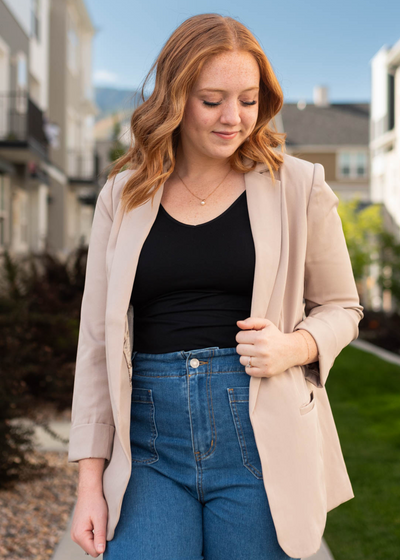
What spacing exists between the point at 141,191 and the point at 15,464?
10.9ft

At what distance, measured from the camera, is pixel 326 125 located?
47.4m

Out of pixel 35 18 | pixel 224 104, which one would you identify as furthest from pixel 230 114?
pixel 35 18

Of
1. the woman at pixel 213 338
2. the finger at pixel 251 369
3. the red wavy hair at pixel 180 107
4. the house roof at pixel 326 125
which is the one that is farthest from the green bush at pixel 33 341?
the house roof at pixel 326 125

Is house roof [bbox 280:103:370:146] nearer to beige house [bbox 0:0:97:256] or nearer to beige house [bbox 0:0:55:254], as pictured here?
beige house [bbox 0:0:97:256]

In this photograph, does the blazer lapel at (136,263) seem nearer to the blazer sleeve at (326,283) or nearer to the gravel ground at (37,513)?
the blazer sleeve at (326,283)

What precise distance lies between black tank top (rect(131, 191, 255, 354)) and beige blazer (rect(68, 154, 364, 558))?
5 centimetres

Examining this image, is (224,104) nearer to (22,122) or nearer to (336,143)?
(22,122)

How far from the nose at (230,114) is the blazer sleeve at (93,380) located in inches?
19.2

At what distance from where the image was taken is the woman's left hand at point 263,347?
5.30ft

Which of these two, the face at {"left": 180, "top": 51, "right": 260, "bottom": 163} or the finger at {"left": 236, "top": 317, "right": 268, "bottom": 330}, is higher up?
the face at {"left": 180, "top": 51, "right": 260, "bottom": 163}

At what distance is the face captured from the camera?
5.58ft

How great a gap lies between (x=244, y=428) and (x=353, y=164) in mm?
46512

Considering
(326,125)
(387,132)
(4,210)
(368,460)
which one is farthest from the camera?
(326,125)

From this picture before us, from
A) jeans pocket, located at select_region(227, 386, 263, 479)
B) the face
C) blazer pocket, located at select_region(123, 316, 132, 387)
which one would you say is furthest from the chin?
jeans pocket, located at select_region(227, 386, 263, 479)
